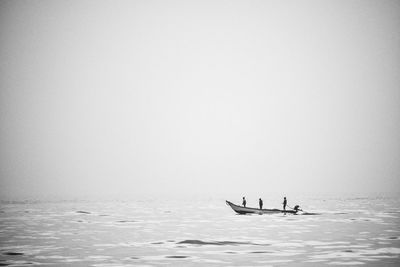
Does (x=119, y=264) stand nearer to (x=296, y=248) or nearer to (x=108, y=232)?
(x=296, y=248)

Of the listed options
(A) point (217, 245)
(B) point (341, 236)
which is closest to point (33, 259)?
(A) point (217, 245)

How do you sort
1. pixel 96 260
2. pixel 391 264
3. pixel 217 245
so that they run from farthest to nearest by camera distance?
1. pixel 217 245
2. pixel 96 260
3. pixel 391 264

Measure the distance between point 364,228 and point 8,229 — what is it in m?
36.1

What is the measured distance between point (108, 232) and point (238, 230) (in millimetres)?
12814

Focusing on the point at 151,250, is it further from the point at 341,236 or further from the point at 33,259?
the point at 341,236

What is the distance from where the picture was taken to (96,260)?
29.2m

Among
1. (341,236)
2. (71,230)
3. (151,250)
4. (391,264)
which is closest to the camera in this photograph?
(391,264)

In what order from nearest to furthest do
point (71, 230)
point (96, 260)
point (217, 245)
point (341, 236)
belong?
point (96, 260) < point (217, 245) < point (341, 236) < point (71, 230)

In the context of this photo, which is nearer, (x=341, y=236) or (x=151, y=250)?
(x=151, y=250)

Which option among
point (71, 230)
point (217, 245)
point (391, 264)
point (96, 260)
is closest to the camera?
point (391, 264)

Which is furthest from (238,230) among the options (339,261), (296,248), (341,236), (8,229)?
(8,229)

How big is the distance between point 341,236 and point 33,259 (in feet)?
82.8

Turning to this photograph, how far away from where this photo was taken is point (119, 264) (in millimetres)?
27547

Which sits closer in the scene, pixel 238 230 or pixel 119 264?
pixel 119 264
